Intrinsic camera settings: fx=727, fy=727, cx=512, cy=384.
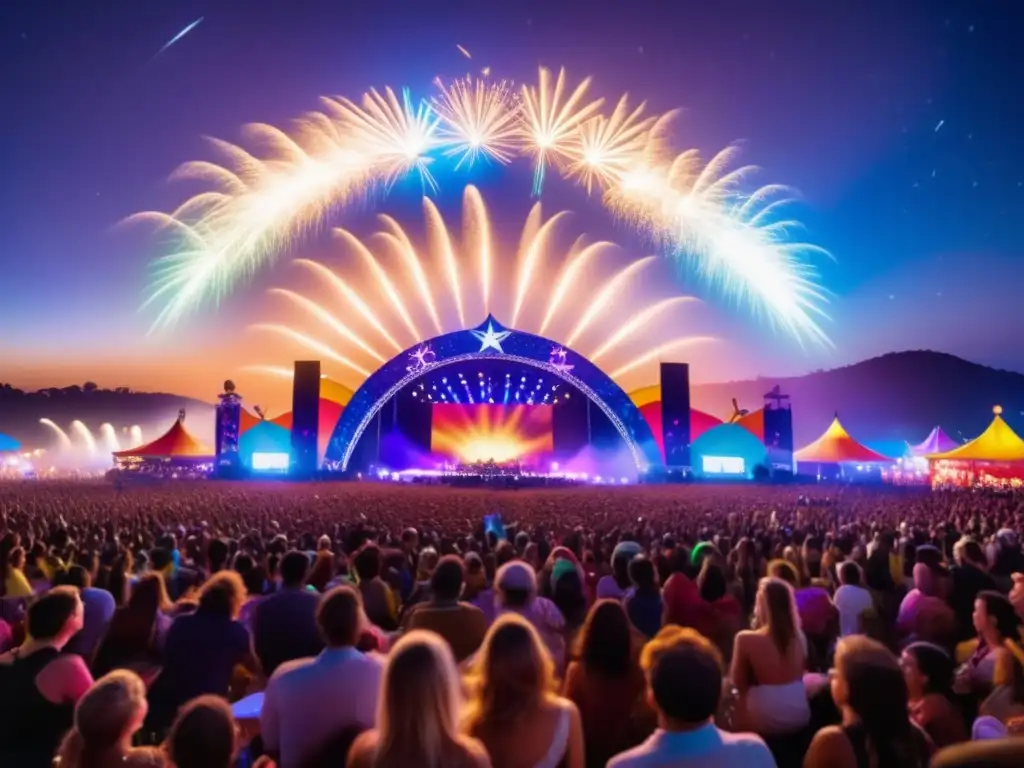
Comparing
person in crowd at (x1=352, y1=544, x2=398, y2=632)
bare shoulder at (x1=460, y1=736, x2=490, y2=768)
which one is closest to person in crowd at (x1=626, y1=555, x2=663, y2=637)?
person in crowd at (x1=352, y1=544, x2=398, y2=632)

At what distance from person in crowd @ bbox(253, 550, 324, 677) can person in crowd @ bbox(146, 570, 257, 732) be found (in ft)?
0.52

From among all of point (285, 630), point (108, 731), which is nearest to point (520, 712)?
point (108, 731)

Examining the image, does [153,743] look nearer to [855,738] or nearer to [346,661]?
[346,661]

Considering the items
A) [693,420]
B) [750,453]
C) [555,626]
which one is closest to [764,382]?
[693,420]

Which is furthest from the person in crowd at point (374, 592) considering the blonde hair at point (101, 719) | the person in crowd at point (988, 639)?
the person in crowd at point (988, 639)

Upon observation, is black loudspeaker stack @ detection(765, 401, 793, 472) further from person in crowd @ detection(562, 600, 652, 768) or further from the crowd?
person in crowd @ detection(562, 600, 652, 768)

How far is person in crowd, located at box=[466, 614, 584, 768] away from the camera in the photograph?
9.53 feet

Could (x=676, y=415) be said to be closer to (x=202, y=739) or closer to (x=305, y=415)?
(x=305, y=415)

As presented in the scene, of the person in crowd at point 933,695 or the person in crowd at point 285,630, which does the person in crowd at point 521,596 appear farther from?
the person in crowd at point 933,695

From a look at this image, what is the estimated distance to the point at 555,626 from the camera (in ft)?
17.8

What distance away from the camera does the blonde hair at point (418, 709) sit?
8.07 ft

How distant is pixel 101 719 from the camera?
114 inches

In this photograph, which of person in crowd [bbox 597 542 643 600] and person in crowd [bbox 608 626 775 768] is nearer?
person in crowd [bbox 608 626 775 768]

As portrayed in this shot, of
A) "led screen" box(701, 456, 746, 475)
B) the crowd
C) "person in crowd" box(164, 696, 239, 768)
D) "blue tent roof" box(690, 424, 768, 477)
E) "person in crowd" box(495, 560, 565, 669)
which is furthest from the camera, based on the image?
"blue tent roof" box(690, 424, 768, 477)
